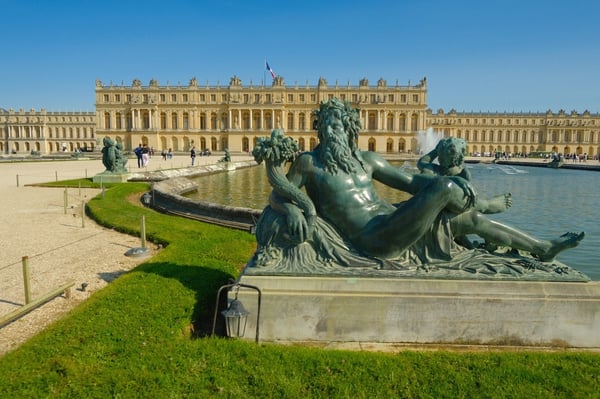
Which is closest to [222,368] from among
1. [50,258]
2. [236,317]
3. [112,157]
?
[236,317]

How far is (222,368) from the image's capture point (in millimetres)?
2719

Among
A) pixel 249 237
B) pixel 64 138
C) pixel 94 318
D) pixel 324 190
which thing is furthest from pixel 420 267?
pixel 64 138

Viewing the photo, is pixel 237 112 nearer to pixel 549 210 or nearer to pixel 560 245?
pixel 549 210

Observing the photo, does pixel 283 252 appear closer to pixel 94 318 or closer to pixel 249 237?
pixel 94 318

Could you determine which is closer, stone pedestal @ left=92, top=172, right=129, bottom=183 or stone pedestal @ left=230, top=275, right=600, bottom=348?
stone pedestal @ left=230, top=275, right=600, bottom=348

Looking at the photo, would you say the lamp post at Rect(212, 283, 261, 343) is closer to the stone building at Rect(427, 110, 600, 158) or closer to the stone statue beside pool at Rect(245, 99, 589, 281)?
the stone statue beside pool at Rect(245, 99, 589, 281)

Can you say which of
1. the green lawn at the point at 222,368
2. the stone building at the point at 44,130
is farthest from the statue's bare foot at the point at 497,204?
the stone building at the point at 44,130

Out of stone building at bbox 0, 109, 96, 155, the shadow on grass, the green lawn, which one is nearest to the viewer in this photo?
the green lawn

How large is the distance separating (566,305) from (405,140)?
7417cm

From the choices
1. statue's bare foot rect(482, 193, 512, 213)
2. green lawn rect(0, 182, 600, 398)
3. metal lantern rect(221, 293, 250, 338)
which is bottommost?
green lawn rect(0, 182, 600, 398)

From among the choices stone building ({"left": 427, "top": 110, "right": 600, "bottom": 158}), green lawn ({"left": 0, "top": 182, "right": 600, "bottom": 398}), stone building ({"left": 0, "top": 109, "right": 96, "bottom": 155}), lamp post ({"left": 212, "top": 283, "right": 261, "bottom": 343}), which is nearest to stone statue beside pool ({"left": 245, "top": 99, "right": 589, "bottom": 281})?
lamp post ({"left": 212, "top": 283, "right": 261, "bottom": 343})

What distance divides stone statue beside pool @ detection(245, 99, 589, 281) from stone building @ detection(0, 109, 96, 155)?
102 m

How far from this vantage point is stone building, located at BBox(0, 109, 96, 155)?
93125 millimetres

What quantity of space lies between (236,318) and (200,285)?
1.15m
